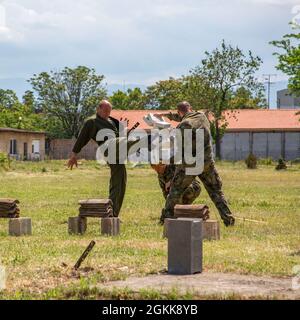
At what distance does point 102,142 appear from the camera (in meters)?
14.9

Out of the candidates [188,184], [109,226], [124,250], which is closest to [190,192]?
[188,184]

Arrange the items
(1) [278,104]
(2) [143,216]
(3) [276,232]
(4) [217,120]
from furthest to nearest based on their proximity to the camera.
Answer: (1) [278,104] → (4) [217,120] → (2) [143,216] → (3) [276,232]

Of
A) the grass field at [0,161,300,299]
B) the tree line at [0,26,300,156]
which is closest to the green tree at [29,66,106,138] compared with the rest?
the tree line at [0,26,300,156]

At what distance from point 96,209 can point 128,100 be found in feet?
285

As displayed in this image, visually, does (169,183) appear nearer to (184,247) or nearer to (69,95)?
(184,247)

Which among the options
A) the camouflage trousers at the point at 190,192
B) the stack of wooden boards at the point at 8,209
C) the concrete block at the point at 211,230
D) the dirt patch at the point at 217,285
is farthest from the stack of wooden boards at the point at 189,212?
the dirt patch at the point at 217,285

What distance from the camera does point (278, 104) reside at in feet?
322

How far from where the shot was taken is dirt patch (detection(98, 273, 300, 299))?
A: 316 inches

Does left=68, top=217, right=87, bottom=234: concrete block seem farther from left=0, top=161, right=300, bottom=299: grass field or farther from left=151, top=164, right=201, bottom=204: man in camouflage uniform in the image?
left=151, top=164, right=201, bottom=204: man in camouflage uniform

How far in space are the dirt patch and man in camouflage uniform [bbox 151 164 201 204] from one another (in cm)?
571


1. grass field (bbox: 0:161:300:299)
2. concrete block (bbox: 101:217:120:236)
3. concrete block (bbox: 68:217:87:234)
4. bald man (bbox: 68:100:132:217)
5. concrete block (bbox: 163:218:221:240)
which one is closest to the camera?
grass field (bbox: 0:161:300:299)
